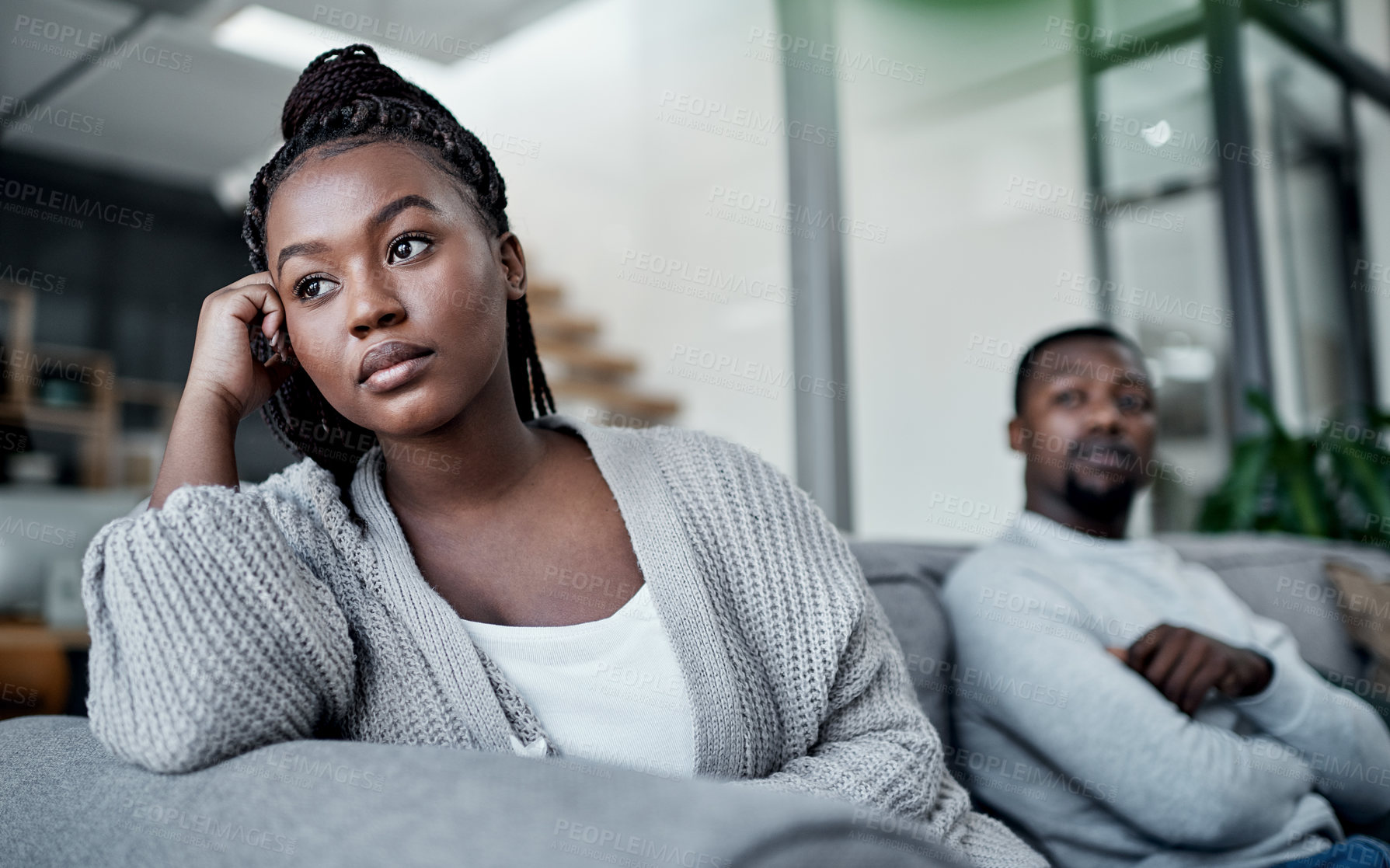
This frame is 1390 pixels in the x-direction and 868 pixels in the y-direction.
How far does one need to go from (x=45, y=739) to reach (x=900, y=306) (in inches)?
126

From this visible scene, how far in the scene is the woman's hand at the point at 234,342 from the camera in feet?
2.98

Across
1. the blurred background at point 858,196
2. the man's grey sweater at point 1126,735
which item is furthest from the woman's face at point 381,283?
the blurred background at point 858,196

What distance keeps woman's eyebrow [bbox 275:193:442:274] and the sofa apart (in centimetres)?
41

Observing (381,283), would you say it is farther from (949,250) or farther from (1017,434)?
(949,250)

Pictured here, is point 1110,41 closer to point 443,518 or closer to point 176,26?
point 176,26

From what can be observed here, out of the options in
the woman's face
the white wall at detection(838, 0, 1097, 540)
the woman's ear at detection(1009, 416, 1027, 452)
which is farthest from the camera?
the white wall at detection(838, 0, 1097, 540)

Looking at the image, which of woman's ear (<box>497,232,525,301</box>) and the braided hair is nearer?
the braided hair

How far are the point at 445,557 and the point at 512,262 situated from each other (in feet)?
1.00

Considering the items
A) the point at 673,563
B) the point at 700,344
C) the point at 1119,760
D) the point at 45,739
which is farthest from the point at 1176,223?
the point at 45,739

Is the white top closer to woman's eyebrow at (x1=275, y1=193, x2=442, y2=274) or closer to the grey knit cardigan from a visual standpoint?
the grey knit cardigan

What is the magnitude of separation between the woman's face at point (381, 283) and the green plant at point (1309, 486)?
2.73 metres

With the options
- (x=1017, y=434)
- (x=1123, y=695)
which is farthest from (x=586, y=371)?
(x=1123, y=695)

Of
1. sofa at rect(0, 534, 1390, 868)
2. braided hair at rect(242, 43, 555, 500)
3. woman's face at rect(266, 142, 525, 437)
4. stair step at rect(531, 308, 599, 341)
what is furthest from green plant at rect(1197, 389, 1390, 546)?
stair step at rect(531, 308, 599, 341)

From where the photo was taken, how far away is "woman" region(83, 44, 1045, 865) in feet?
2.47
